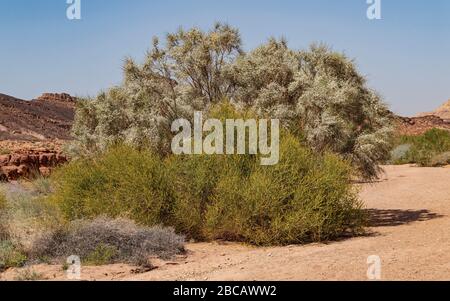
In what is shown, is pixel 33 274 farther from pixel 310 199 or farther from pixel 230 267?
pixel 310 199

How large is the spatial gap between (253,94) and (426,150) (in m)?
32.1

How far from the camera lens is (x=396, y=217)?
19.2 meters

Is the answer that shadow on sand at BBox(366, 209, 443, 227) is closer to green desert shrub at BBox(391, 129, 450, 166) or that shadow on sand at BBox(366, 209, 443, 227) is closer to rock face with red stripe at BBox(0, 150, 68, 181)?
rock face with red stripe at BBox(0, 150, 68, 181)

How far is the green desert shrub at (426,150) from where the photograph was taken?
4381cm

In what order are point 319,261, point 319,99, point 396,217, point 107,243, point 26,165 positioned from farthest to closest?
point 26,165
point 396,217
point 319,99
point 107,243
point 319,261

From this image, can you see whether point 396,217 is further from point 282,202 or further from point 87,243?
point 87,243

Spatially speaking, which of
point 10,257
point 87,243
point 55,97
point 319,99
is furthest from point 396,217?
point 55,97

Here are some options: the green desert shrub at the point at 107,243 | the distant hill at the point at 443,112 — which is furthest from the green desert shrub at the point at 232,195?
the distant hill at the point at 443,112

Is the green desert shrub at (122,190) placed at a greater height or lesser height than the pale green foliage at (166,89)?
lesser

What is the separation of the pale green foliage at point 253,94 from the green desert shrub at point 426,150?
88.5ft

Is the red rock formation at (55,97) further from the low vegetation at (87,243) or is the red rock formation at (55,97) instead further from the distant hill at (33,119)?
the low vegetation at (87,243)

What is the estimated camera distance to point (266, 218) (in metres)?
14.0
